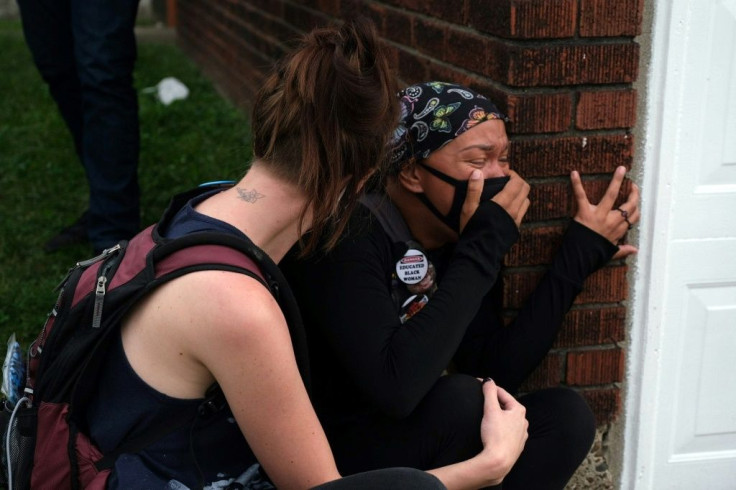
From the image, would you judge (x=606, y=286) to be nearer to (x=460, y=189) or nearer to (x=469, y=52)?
(x=460, y=189)

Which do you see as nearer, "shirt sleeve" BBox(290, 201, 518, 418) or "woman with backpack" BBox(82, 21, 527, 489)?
"woman with backpack" BBox(82, 21, 527, 489)

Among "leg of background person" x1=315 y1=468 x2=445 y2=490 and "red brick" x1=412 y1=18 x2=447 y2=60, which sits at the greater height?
"red brick" x1=412 y1=18 x2=447 y2=60

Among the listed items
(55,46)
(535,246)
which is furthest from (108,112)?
A: (535,246)

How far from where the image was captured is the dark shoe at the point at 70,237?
4441 millimetres

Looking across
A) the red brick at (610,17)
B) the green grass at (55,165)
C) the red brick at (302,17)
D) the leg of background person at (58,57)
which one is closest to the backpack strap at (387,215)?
the red brick at (610,17)

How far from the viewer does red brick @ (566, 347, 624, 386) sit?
9.03 ft

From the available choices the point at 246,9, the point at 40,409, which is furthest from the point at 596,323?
the point at 246,9

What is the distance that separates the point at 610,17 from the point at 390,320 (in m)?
0.93

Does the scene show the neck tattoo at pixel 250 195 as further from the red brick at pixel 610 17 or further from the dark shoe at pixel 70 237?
the dark shoe at pixel 70 237

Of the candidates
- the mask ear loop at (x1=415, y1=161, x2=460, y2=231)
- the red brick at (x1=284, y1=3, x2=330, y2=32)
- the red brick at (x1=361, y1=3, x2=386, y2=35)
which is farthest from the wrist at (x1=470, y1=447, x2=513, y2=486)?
the red brick at (x1=284, y1=3, x2=330, y2=32)

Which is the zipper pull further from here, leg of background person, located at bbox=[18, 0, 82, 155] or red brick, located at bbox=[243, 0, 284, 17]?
red brick, located at bbox=[243, 0, 284, 17]

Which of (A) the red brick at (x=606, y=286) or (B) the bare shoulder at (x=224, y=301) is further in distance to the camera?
(A) the red brick at (x=606, y=286)

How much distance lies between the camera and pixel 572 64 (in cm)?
249

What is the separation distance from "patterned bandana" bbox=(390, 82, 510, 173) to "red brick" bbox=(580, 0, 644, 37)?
1.02 ft
